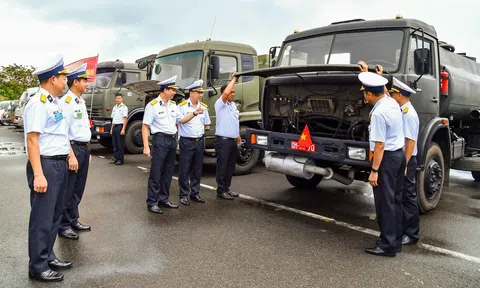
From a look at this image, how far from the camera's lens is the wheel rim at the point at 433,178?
16.9 feet

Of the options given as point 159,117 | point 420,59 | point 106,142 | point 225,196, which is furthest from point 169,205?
point 106,142

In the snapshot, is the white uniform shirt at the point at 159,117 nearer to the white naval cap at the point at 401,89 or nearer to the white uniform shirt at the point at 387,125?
the white uniform shirt at the point at 387,125

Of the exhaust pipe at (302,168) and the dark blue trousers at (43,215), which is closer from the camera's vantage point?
the dark blue trousers at (43,215)

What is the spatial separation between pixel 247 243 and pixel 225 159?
2.04 metres

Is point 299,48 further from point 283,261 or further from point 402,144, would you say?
point 283,261

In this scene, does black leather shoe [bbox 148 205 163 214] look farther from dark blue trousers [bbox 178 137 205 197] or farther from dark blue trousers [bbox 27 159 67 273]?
dark blue trousers [bbox 27 159 67 273]

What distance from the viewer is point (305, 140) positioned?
4.96m

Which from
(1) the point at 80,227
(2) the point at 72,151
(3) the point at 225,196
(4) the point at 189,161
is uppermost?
(2) the point at 72,151

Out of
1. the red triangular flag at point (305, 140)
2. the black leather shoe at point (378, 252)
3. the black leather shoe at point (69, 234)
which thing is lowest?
the black leather shoe at point (69, 234)

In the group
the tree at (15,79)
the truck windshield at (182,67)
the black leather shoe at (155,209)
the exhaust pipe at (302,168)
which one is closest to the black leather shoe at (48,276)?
the black leather shoe at (155,209)

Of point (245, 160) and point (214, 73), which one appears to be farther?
point (245, 160)

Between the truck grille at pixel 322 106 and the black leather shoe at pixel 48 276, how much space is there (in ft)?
11.2

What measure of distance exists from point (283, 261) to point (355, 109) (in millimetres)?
2105

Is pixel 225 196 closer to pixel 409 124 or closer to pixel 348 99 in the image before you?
pixel 348 99
